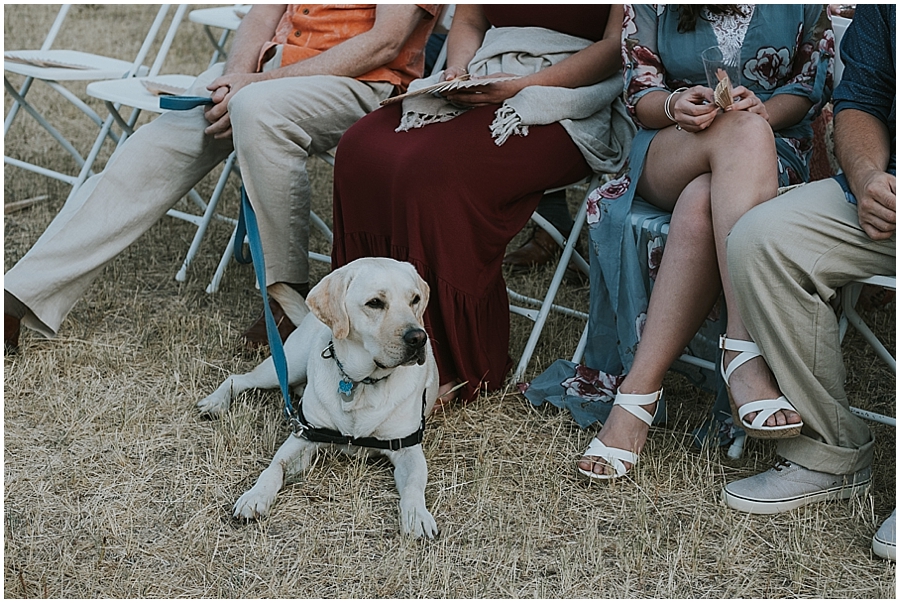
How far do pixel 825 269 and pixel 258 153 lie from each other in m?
1.90

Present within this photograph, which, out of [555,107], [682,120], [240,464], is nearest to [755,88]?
[682,120]

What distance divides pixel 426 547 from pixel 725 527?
2.59ft

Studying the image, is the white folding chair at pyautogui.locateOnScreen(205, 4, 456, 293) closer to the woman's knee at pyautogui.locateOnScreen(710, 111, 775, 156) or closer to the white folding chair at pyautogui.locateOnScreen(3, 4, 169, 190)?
the white folding chair at pyautogui.locateOnScreen(3, 4, 169, 190)

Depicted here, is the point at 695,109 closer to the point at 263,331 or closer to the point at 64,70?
the point at 263,331

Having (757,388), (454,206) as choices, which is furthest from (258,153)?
(757,388)

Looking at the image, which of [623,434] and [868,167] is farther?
[623,434]

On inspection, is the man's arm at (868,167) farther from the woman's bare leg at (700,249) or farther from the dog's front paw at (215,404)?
the dog's front paw at (215,404)

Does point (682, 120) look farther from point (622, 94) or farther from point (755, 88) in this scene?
point (622, 94)

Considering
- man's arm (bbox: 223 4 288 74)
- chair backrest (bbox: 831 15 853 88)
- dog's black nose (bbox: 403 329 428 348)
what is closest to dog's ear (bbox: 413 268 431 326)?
dog's black nose (bbox: 403 329 428 348)

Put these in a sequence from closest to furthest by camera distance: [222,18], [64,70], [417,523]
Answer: [417,523]
[64,70]
[222,18]

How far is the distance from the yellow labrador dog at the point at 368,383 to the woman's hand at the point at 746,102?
1.03 meters

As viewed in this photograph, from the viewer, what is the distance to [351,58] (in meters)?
3.62

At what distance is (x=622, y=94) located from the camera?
11.1 feet

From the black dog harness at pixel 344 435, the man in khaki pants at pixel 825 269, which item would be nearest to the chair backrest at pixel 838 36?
the man in khaki pants at pixel 825 269
